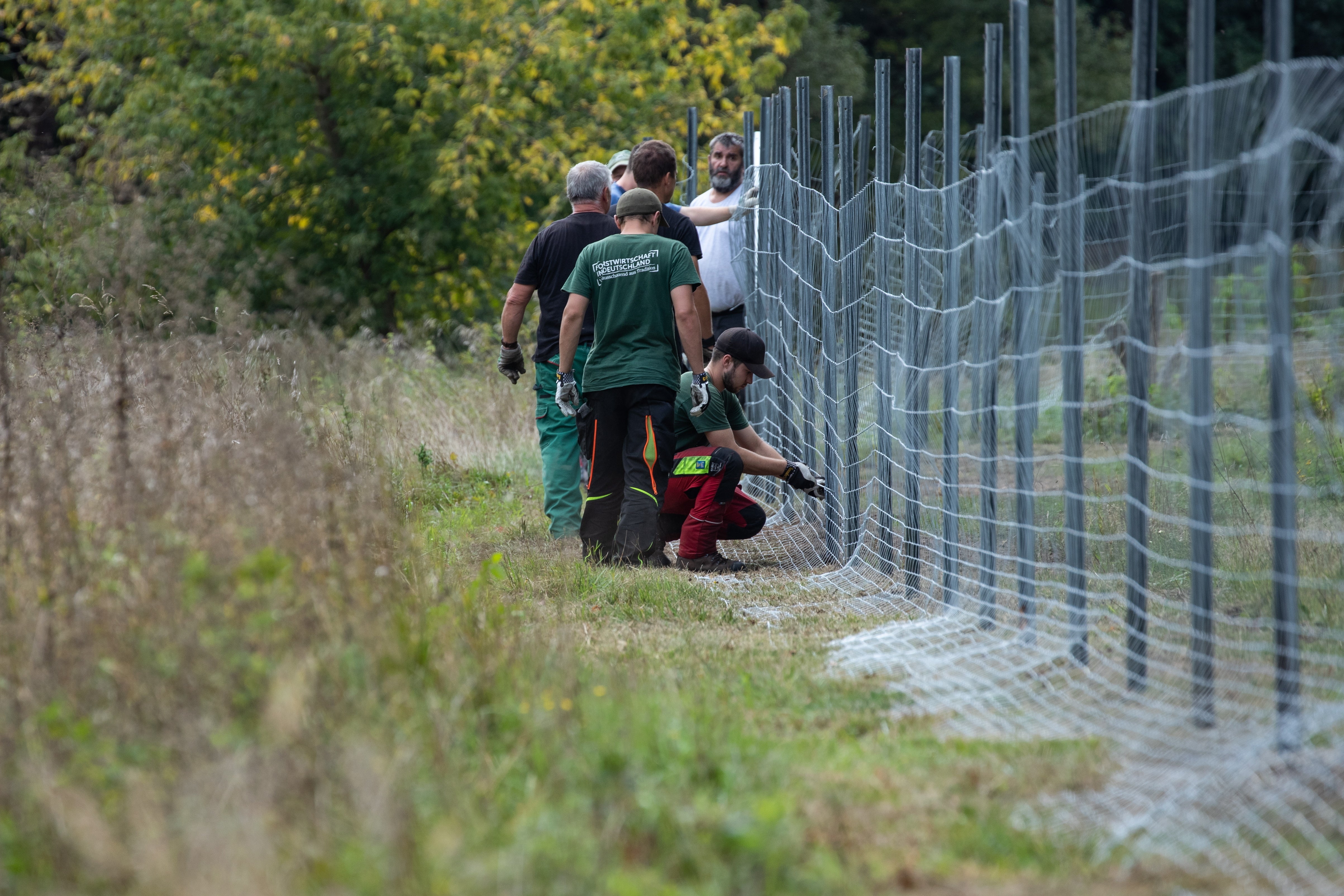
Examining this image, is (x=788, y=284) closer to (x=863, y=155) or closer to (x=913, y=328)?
(x=863, y=155)

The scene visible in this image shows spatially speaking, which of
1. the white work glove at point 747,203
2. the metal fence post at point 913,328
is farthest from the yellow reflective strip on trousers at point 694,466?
the white work glove at point 747,203

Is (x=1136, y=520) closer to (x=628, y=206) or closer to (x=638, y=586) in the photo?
(x=638, y=586)

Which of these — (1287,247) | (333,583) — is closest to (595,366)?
(333,583)

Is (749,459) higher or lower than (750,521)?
higher

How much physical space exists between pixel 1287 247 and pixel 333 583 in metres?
2.56

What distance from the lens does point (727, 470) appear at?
6609 mm

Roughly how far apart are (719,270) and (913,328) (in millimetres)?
2835

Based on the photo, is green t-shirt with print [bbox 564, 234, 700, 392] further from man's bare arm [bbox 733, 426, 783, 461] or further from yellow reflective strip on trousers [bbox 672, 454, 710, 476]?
man's bare arm [bbox 733, 426, 783, 461]

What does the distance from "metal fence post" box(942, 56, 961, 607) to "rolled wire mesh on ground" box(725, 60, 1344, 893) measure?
17 mm

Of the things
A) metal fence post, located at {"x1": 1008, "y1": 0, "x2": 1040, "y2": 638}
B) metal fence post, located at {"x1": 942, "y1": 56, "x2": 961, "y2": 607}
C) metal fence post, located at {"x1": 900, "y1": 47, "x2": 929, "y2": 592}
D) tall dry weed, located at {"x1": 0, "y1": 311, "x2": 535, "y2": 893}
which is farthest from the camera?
metal fence post, located at {"x1": 900, "y1": 47, "x2": 929, "y2": 592}

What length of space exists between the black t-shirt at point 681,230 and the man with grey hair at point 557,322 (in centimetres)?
18

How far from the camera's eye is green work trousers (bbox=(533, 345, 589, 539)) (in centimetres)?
732

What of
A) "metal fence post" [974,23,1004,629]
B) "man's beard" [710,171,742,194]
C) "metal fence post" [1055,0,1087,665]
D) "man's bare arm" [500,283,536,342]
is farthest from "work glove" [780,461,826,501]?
"man's beard" [710,171,742,194]

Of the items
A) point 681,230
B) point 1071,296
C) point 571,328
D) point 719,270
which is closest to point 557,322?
point 571,328
